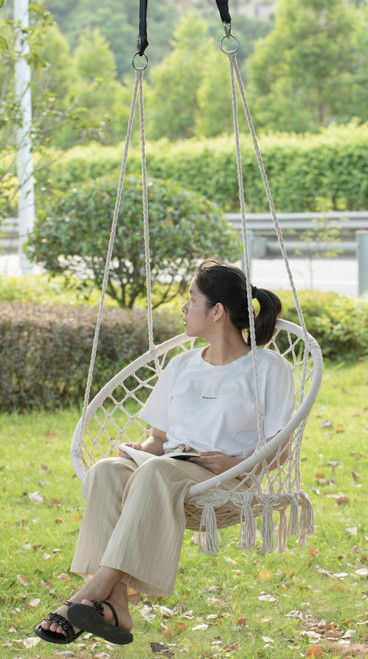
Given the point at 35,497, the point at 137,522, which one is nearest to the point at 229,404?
the point at 137,522

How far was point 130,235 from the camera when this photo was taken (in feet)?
19.7

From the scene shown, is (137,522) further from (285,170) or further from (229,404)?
(285,170)

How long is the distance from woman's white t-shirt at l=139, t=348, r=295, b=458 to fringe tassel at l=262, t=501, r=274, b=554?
0.80 ft

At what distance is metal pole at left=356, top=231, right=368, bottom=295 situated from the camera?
700 cm

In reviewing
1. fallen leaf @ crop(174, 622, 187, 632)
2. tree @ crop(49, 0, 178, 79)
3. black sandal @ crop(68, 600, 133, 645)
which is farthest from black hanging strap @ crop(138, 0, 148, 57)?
tree @ crop(49, 0, 178, 79)

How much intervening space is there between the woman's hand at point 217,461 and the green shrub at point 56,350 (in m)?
2.55

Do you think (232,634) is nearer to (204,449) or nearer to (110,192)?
(204,449)

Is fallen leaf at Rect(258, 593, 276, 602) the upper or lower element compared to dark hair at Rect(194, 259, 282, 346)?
lower

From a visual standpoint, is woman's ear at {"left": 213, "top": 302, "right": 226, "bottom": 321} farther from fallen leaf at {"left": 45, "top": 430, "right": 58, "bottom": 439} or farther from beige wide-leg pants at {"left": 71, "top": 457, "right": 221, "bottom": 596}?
fallen leaf at {"left": 45, "top": 430, "right": 58, "bottom": 439}

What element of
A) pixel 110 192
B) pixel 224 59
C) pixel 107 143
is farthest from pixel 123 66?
pixel 110 192

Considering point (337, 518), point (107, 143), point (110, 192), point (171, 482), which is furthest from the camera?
point (107, 143)

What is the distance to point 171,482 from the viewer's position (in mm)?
2289

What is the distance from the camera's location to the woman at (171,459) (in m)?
2.16

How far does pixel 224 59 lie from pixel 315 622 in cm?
2109
